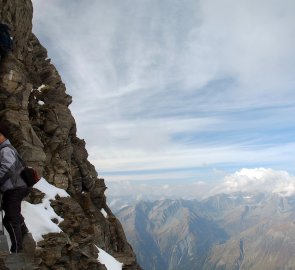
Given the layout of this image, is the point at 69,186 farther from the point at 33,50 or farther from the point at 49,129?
the point at 33,50

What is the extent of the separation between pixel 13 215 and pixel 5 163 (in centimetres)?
212

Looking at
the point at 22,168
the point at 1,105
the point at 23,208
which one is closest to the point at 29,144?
the point at 1,105

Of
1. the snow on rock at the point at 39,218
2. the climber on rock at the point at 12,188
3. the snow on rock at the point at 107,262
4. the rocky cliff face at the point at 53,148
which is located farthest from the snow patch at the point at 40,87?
the climber on rock at the point at 12,188

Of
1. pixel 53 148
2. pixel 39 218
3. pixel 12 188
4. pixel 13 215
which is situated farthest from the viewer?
pixel 53 148

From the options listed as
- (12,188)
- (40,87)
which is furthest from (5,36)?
(40,87)

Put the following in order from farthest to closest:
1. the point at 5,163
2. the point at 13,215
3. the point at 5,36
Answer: the point at 5,36 → the point at 13,215 → the point at 5,163

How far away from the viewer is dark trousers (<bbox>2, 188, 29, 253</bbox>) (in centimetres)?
1304

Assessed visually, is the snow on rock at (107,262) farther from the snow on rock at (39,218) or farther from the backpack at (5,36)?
the backpack at (5,36)

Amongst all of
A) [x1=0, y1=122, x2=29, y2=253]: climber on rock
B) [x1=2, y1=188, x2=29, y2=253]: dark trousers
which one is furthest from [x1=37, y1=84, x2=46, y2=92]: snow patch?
[x1=2, y1=188, x2=29, y2=253]: dark trousers

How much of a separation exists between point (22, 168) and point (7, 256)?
3.17 m

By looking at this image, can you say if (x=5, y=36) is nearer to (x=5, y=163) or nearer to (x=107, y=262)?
(x=5, y=163)

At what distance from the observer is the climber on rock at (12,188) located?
41.0ft

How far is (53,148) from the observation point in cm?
3825

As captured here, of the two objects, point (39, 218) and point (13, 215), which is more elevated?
point (13, 215)
